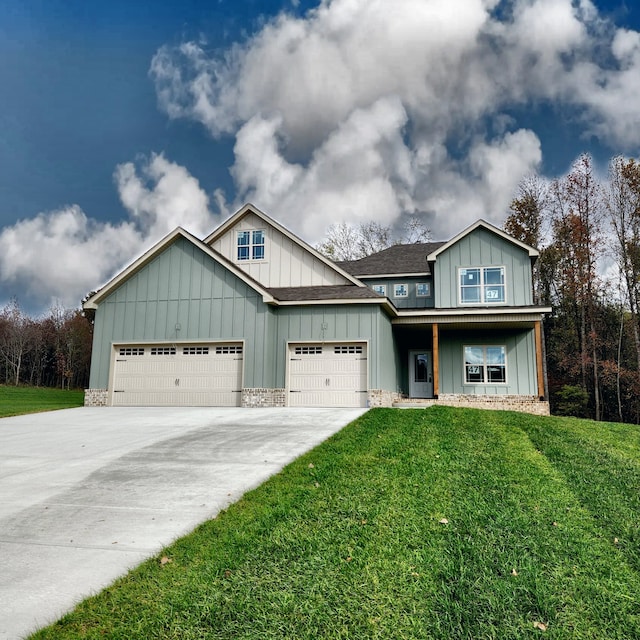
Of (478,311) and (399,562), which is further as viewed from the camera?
(478,311)

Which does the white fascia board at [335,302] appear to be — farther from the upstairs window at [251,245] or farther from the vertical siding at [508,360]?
the vertical siding at [508,360]

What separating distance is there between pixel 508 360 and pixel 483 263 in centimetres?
361

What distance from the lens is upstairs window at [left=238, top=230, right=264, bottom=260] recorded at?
57.9 feet

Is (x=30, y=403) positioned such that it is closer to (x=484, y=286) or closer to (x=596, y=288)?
(x=484, y=286)

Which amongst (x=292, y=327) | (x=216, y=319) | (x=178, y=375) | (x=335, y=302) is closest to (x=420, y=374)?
(x=335, y=302)

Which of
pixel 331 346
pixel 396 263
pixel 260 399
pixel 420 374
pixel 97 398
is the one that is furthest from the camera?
pixel 396 263

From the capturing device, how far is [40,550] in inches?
160

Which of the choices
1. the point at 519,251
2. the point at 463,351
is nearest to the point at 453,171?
the point at 519,251

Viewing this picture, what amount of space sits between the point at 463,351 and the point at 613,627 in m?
15.4

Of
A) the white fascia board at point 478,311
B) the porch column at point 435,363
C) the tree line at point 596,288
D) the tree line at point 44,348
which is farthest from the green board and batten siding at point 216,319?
the tree line at point 44,348

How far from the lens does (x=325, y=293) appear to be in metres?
15.5

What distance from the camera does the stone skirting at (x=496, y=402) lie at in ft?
52.3

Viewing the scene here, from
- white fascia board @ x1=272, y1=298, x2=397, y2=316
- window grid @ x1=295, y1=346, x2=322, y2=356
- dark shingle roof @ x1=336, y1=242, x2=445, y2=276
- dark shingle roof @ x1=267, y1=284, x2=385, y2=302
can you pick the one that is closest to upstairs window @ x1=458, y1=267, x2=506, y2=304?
dark shingle roof @ x1=336, y1=242, x2=445, y2=276

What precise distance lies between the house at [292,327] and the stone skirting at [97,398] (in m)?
0.03
